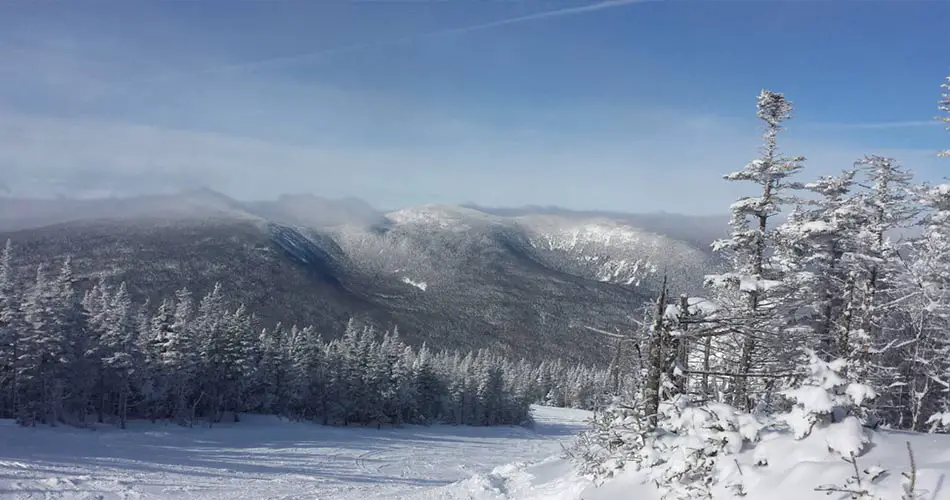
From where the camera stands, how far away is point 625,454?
12867 mm

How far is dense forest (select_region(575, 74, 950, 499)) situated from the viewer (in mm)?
9758

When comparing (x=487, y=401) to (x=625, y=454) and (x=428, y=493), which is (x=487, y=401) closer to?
(x=428, y=493)

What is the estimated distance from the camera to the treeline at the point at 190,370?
46.8 m

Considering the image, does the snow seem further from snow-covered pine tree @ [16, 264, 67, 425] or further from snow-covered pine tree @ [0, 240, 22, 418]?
snow-covered pine tree @ [0, 240, 22, 418]

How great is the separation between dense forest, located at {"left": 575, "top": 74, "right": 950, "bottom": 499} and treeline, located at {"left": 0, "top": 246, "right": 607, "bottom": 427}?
5052mm

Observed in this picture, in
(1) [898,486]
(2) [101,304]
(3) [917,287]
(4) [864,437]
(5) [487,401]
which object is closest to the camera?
(1) [898,486]

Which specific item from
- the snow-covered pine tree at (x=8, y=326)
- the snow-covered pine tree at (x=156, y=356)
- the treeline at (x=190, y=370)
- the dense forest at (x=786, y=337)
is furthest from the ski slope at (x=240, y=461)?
the dense forest at (x=786, y=337)

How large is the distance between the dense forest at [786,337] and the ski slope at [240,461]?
1207 centimetres

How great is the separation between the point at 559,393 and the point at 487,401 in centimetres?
5890

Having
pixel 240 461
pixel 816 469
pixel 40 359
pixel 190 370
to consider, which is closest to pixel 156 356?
pixel 190 370

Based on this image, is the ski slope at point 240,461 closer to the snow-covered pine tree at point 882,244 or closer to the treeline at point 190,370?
the treeline at point 190,370

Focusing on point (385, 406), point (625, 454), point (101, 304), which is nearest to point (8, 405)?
point (101, 304)

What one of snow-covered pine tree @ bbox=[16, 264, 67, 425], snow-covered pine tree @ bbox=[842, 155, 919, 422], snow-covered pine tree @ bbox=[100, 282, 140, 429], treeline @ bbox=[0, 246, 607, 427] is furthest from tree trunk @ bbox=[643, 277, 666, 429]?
snow-covered pine tree @ bbox=[100, 282, 140, 429]

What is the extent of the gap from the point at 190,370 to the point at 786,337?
54.5 metres
